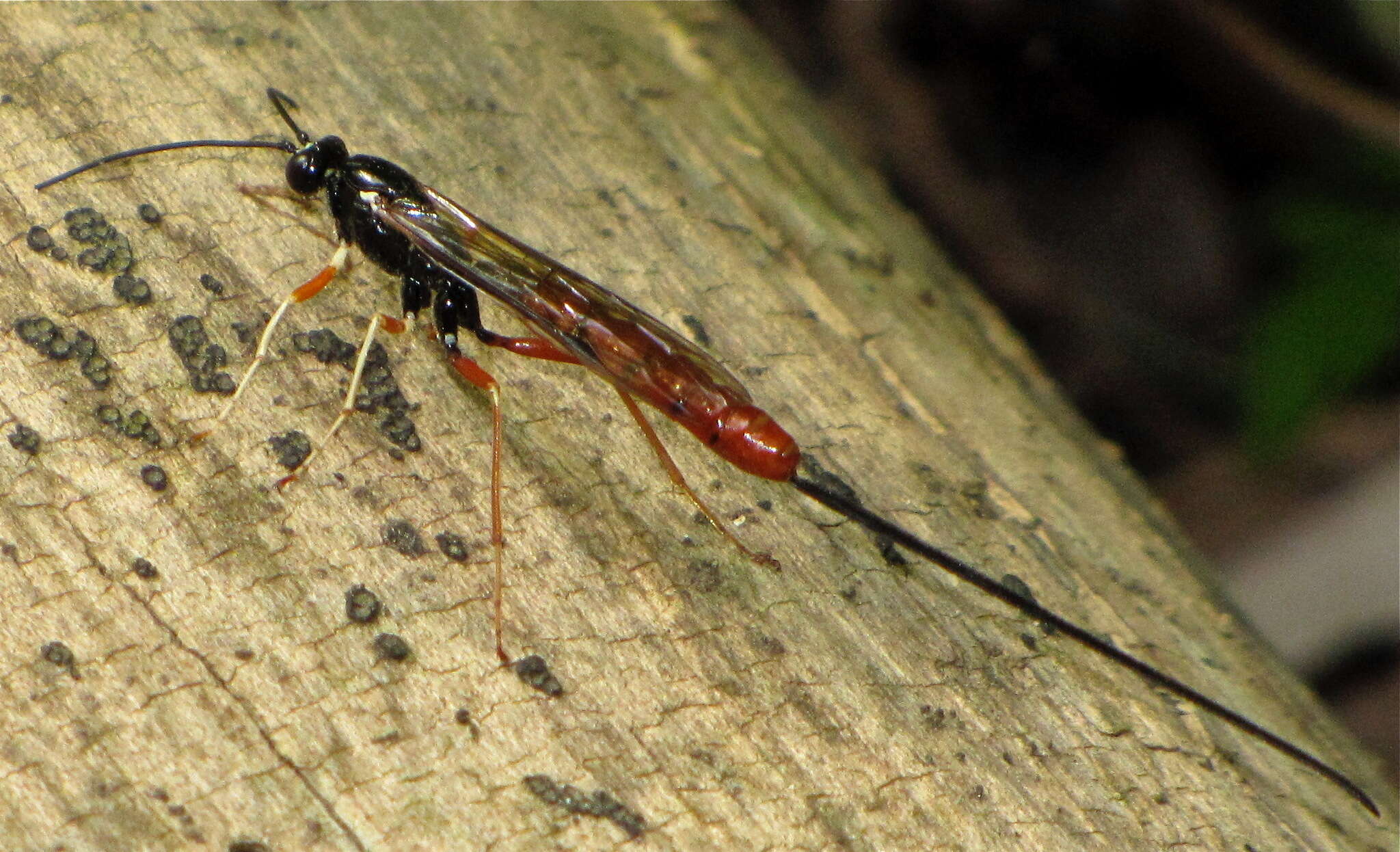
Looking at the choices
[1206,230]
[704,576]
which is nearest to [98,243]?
[704,576]

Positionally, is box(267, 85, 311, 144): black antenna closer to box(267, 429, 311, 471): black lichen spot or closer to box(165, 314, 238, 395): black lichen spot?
box(165, 314, 238, 395): black lichen spot

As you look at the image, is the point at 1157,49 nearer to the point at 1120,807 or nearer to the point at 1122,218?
the point at 1122,218

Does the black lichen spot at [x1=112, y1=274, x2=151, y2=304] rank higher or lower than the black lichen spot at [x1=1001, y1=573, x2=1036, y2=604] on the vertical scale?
lower

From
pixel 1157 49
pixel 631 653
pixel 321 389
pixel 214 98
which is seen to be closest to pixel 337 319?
pixel 321 389

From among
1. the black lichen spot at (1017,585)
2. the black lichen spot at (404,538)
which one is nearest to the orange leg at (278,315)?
the black lichen spot at (404,538)

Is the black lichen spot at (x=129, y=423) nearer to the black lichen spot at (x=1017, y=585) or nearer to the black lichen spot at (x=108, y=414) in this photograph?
the black lichen spot at (x=108, y=414)

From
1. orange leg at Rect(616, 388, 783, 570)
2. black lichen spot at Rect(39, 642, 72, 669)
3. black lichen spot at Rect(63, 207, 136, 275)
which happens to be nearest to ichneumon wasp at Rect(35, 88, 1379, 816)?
orange leg at Rect(616, 388, 783, 570)
